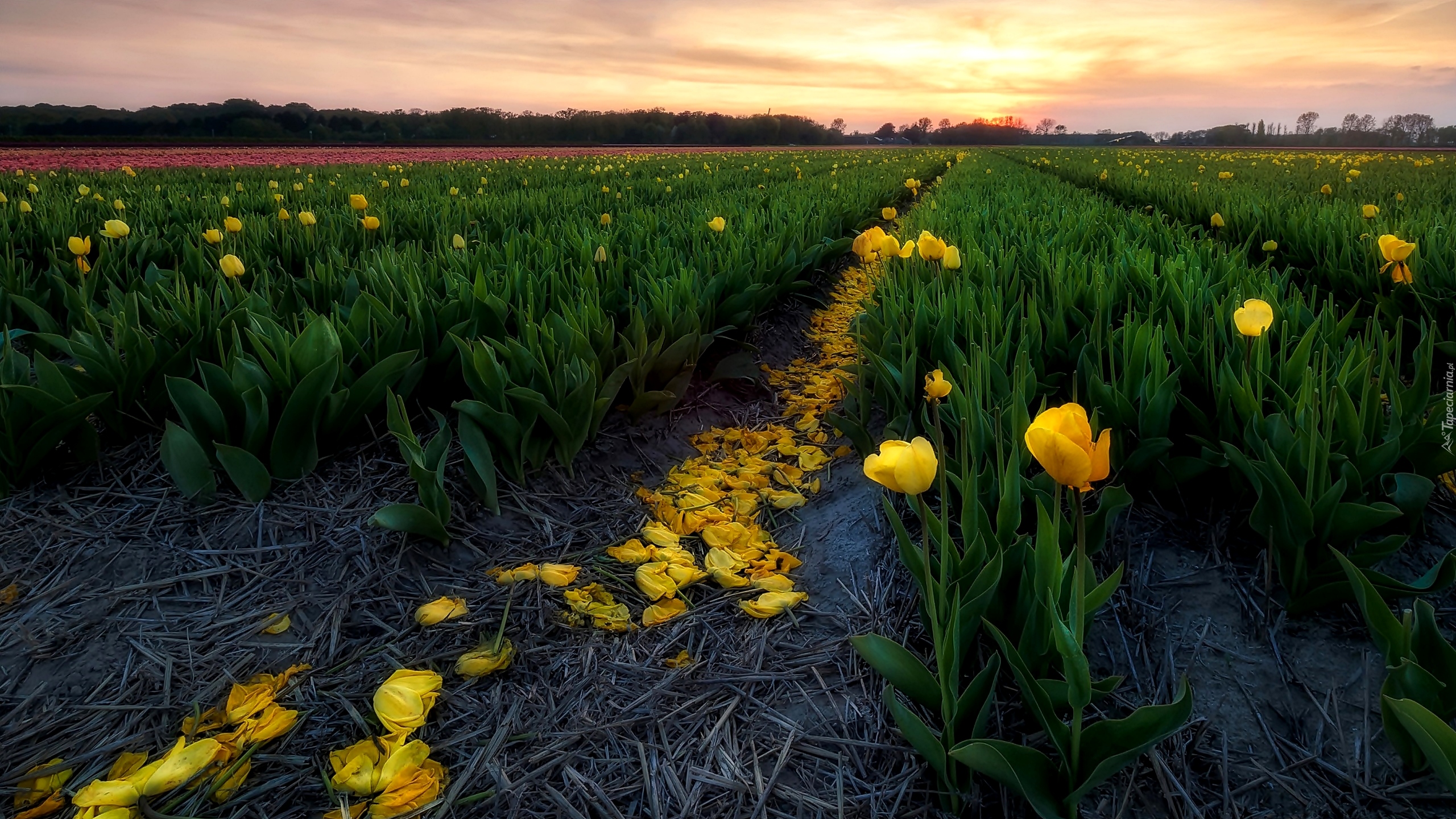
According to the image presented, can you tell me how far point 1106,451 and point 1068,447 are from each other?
0.06 meters

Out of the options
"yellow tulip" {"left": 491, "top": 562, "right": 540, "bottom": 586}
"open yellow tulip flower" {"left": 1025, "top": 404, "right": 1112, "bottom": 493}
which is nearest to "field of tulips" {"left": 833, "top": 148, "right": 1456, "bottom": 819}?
"open yellow tulip flower" {"left": 1025, "top": 404, "right": 1112, "bottom": 493}

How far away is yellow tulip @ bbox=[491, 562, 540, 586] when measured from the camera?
69.9 inches

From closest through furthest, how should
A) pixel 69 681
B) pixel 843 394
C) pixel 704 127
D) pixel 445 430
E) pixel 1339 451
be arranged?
pixel 69 681, pixel 1339 451, pixel 445 430, pixel 843 394, pixel 704 127

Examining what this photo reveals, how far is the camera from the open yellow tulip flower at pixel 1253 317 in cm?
165

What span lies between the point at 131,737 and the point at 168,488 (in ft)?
2.85

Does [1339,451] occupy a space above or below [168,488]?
above

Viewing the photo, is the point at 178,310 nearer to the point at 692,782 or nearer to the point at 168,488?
the point at 168,488

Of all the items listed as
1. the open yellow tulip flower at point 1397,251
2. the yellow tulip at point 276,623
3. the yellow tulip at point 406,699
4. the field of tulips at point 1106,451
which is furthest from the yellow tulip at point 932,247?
the yellow tulip at point 276,623

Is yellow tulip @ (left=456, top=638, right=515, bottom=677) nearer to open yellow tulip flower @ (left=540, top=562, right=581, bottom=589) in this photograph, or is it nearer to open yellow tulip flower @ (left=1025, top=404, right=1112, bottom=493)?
open yellow tulip flower @ (left=540, top=562, right=581, bottom=589)

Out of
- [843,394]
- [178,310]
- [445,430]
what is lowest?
[843,394]

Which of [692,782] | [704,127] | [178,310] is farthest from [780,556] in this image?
[704,127]

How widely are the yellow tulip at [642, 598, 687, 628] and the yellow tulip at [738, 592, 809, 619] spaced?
14cm

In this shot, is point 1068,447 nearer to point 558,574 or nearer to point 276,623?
point 558,574

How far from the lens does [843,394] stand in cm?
348
